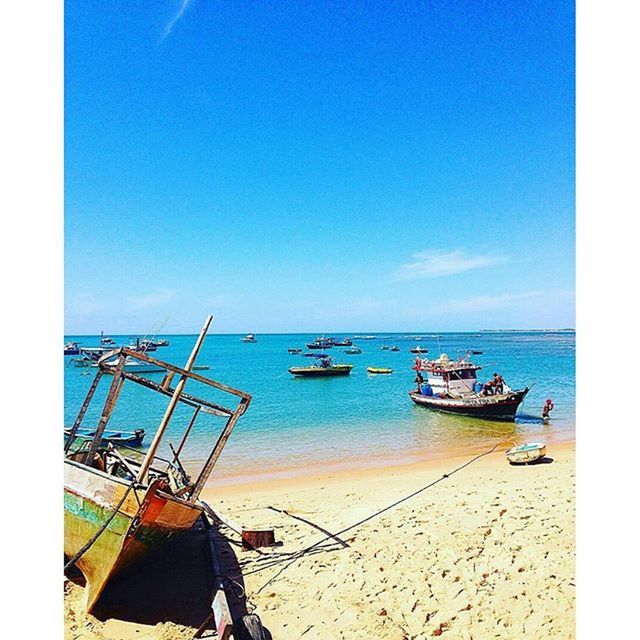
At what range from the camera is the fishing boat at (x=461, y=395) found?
396 inches

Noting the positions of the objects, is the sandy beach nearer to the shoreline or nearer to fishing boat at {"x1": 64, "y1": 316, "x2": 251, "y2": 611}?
fishing boat at {"x1": 64, "y1": 316, "x2": 251, "y2": 611}

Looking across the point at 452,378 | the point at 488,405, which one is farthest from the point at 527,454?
the point at 452,378

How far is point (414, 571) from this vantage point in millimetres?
2791

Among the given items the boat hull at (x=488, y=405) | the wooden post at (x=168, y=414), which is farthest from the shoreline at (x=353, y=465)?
the wooden post at (x=168, y=414)

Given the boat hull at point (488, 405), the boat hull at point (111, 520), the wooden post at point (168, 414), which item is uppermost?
the wooden post at point (168, 414)

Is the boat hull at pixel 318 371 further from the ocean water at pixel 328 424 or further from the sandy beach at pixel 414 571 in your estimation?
the sandy beach at pixel 414 571

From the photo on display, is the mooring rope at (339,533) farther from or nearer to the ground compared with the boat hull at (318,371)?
farther from the ground

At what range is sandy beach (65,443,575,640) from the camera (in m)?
2.29

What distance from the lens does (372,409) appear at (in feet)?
42.3

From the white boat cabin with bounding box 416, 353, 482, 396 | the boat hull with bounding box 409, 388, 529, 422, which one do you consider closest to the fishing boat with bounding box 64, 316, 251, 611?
the boat hull with bounding box 409, 388, 529, 422

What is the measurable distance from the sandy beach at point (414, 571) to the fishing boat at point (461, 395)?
5.52 metres
